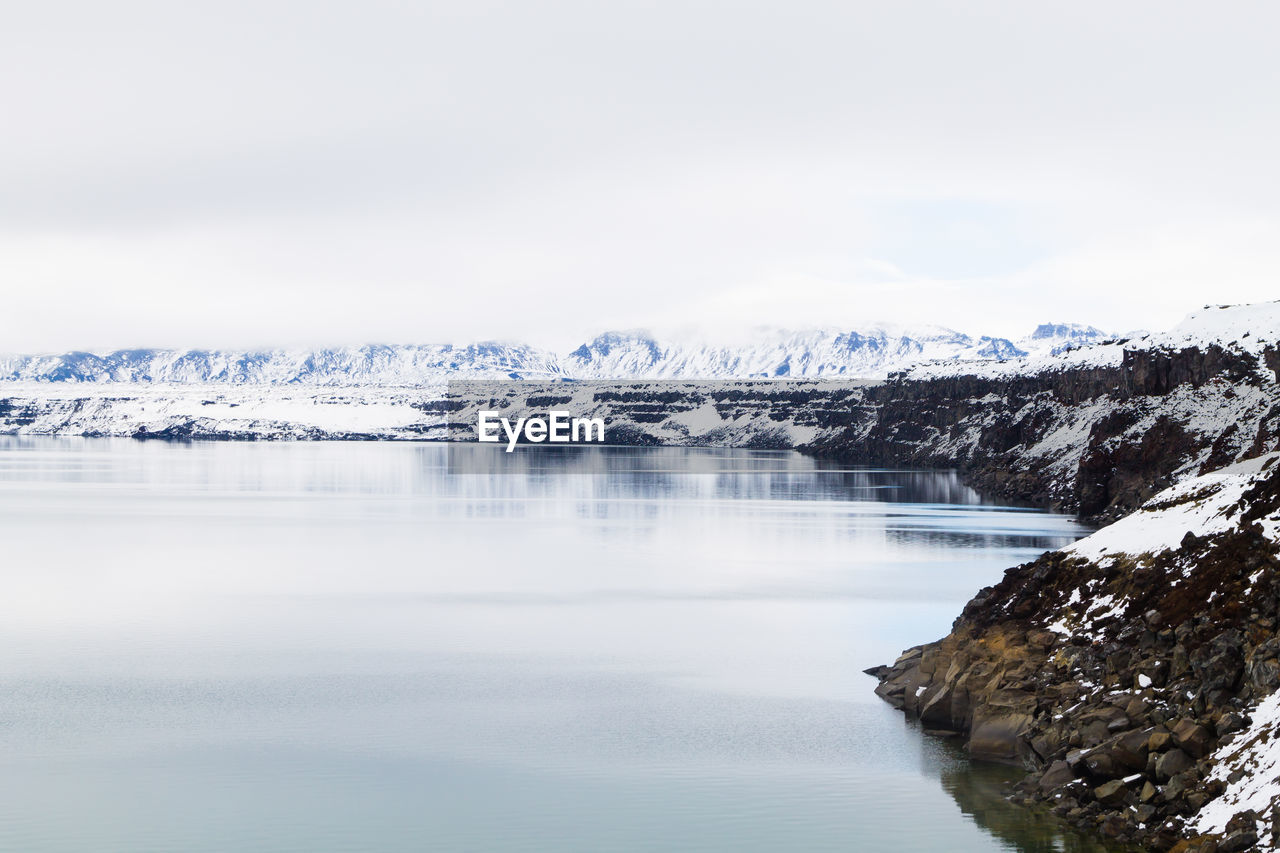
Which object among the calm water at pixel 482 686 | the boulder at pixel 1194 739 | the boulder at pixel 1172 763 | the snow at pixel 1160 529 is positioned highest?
the snow at pixel 1160 529

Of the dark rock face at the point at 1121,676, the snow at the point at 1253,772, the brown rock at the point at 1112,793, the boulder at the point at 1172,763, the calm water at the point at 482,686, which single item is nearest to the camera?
the snow at the point at 1253,772

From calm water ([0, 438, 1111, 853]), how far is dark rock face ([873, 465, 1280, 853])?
1071 mm

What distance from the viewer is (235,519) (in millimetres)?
84125

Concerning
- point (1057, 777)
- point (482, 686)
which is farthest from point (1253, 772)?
point (482, 686)

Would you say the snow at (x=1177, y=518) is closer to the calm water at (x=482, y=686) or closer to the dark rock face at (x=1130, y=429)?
the calm water at (x=482, y=686)

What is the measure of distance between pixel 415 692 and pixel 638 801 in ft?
34.6

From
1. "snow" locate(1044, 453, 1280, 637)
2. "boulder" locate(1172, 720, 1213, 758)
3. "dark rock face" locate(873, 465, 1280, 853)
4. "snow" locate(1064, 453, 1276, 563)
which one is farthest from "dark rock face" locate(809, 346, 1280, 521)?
"boulder" locate(1172, 720, 1213, 758)

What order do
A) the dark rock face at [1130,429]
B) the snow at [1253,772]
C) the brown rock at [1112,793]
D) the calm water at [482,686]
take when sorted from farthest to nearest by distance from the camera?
the dark rock face at [1130,429] → the calm water at [482,686] → the brown rock at [1112,793] → the snow at [1253,772]

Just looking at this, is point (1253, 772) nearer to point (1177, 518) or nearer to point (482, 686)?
point (1177, 518)

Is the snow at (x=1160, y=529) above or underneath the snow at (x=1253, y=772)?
above

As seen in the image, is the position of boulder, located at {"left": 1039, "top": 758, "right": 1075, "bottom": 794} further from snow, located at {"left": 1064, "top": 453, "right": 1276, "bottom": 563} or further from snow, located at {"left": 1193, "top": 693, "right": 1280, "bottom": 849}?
snow, located at {"left": 1064, "top": 453, "right": 1276, "bottom": 563}

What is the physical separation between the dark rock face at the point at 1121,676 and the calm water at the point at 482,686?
107 centimetres

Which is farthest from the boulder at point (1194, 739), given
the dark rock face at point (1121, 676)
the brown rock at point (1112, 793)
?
the brown rock at point (1112, 793)

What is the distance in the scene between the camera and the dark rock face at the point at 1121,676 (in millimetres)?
21562
